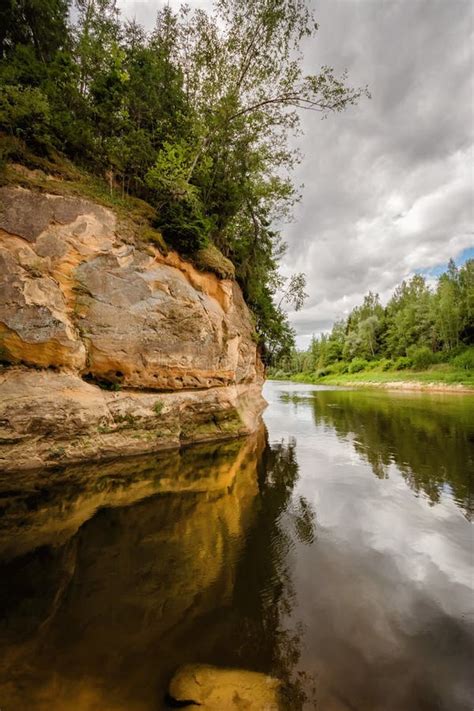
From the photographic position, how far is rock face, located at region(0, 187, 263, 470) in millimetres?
8438

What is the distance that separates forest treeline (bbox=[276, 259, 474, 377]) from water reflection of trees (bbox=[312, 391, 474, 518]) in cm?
1190

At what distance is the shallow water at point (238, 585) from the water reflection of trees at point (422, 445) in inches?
6.7

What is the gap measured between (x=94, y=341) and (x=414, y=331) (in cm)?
6638

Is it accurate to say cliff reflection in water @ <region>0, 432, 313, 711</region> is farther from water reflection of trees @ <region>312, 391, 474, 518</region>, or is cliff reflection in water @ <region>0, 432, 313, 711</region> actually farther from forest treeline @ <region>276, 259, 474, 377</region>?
forest treeline @ <region>276, 259, 474, 377</region>

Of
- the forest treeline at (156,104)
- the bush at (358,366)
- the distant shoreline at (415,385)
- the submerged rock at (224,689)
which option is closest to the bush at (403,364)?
the distant shoreline at (415,385)

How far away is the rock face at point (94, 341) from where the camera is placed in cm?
844

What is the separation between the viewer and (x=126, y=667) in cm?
283

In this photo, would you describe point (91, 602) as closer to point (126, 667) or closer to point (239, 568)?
point (126, 667)

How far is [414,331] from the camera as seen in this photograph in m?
60.7

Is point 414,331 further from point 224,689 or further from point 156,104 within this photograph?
point 224,689

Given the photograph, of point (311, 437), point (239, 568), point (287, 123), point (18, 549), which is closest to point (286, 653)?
point (239, 568)

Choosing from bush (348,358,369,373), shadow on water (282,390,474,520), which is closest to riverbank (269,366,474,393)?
bush (348,358,369,373)

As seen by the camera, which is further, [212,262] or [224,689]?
[212,262]

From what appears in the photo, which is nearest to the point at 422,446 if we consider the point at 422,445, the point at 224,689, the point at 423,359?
the point at 422,445
